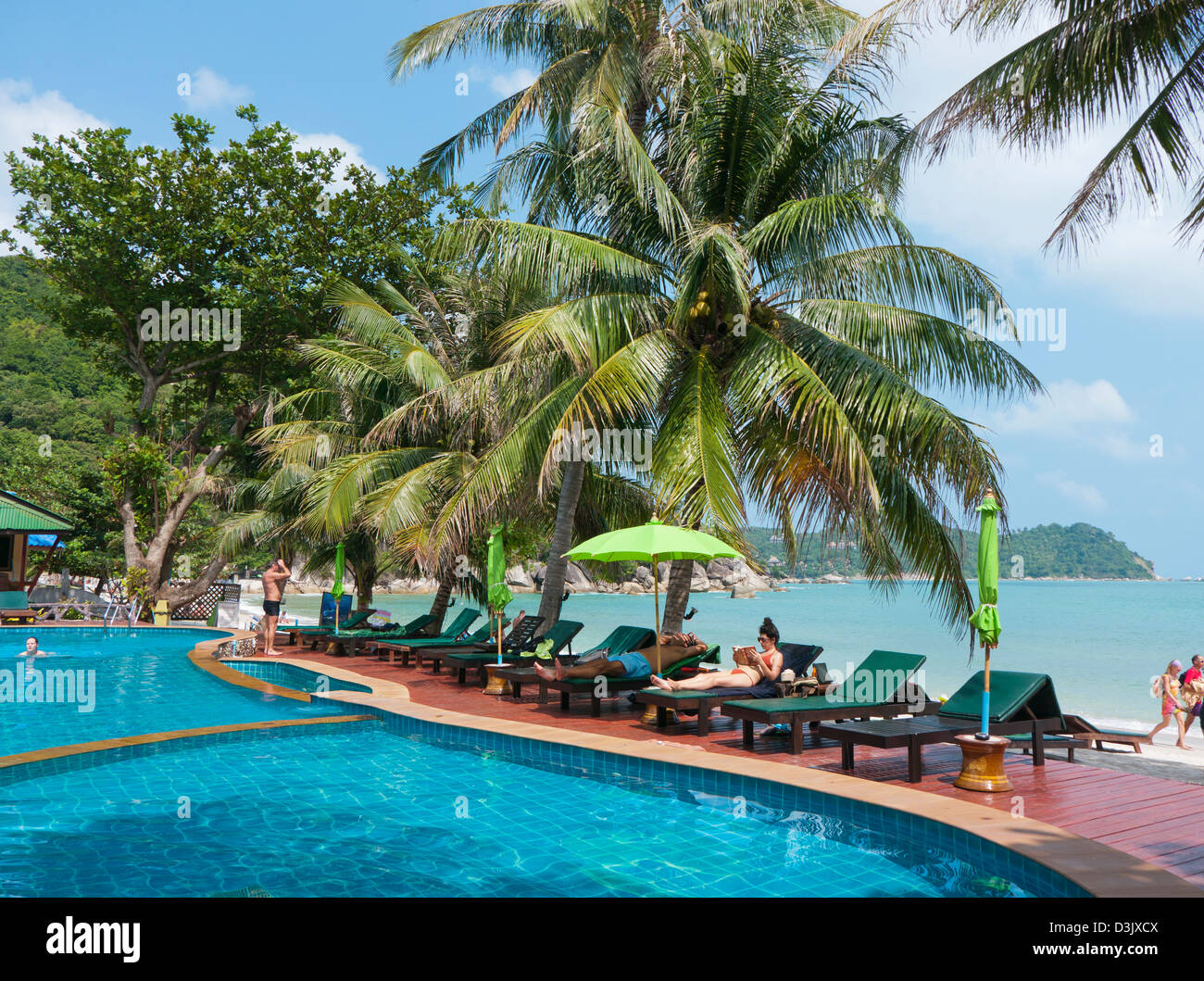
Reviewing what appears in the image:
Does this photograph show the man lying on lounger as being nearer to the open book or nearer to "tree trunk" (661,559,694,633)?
"tree trunk" (661,559,694,633)

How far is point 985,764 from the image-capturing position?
20.3ft

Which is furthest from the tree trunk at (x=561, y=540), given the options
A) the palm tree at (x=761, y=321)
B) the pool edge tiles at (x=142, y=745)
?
the pool edge tiles at (x=142, y=745)

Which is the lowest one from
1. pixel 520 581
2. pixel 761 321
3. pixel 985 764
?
pixel 520 581

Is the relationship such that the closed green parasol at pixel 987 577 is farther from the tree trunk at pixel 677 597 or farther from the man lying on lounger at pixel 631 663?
the tree trunk at pixel 677 597

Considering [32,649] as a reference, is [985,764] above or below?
above

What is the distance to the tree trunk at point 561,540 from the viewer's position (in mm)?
13320

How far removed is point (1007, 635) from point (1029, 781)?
5163cm

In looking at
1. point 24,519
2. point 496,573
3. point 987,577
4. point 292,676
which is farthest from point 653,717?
point 24,519

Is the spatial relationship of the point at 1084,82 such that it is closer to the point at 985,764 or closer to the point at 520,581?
the point at 985,764

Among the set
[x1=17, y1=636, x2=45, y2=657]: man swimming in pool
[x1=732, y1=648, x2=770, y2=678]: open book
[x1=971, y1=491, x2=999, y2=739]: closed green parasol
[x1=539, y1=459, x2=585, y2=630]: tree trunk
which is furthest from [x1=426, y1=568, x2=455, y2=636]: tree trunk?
[x1=971, y1=491, x2=999, y2=739]: closed green parasol

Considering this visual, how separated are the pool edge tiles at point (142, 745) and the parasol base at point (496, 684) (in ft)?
6.70

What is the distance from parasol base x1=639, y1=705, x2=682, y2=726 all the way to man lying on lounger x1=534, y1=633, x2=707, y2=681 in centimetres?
68
